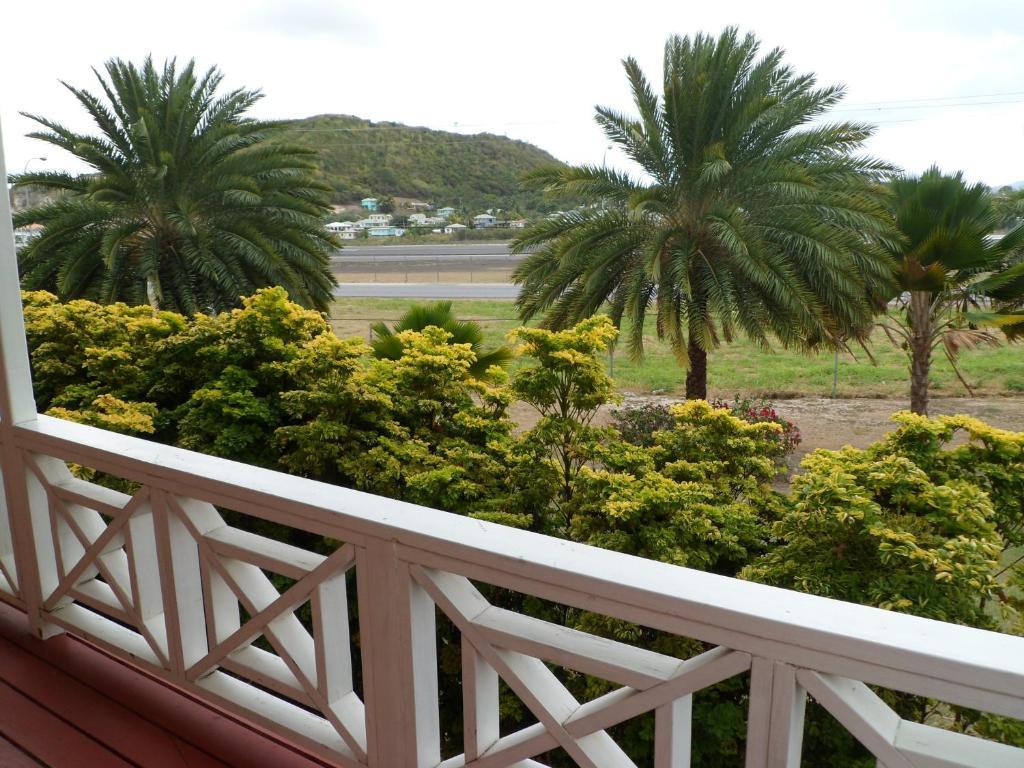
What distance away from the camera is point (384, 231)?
10.5m

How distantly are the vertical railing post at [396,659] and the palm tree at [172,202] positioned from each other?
7.62 metres

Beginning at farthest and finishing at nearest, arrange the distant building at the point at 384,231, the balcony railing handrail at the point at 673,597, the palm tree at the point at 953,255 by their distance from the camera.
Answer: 1. the distant building at the point at 384,231
2. the palm tree at the point at 953,255
3. the balcony railing handrail at the point at 673,597

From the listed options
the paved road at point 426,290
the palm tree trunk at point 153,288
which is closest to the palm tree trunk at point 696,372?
the palm tree trunk at point 153,288

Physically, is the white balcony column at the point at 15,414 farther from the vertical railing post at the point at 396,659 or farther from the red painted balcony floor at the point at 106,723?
the vertical railing post at the point at 396,659

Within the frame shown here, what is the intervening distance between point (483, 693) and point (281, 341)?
319cm

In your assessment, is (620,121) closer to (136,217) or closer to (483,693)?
(136,217)

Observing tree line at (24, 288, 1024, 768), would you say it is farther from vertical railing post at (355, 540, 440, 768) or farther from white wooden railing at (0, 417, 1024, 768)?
vertical railing post at (355, 540, 440, 768)

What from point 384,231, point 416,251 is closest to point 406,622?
point 384,231

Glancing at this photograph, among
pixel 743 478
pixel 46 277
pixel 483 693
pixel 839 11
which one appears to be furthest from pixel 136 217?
pixel 483 693

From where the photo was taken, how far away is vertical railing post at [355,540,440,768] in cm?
121

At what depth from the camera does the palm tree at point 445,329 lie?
4.88 meters

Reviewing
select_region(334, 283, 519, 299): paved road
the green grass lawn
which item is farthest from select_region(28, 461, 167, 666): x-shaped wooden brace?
select_region(334, 283, 519, 299): paved road

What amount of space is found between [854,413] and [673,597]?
1055 cm

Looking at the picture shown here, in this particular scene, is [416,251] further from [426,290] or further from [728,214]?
[728,214]
